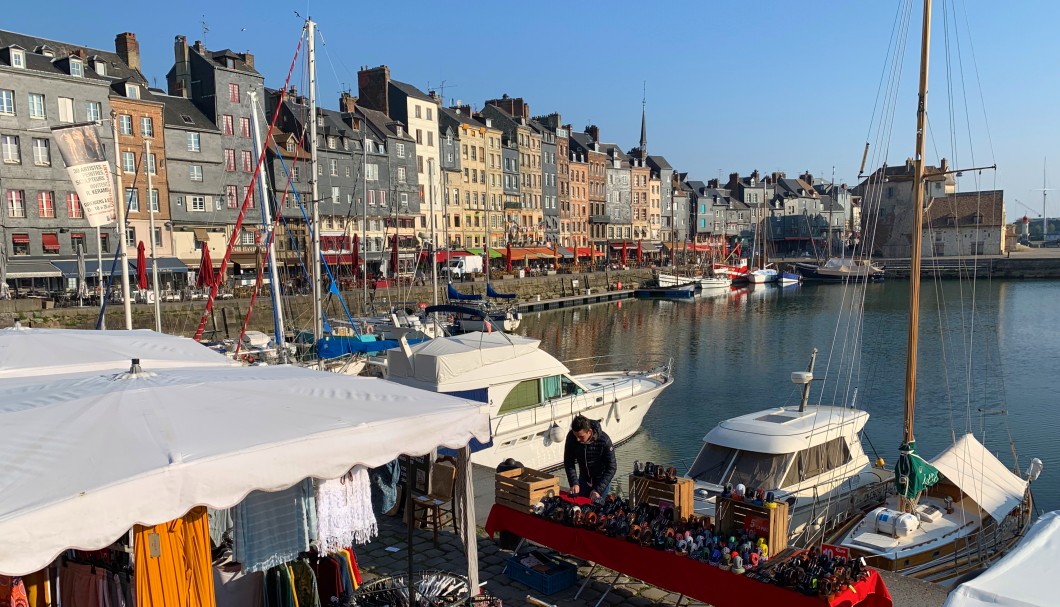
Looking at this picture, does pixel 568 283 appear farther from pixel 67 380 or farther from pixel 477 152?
pixel 67 380

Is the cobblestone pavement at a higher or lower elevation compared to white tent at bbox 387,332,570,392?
lower

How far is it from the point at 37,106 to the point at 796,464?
48.4 meters

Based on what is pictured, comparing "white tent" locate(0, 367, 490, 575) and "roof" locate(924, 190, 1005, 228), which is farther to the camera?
"roof" locate(924, 190, 1005, 228)

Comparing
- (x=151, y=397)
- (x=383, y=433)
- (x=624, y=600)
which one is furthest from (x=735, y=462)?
(x=151, y=397)

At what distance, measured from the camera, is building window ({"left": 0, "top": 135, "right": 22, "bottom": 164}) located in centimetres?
4375

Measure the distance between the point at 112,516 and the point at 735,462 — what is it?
39.6ft

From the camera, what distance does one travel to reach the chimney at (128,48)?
5357 cm

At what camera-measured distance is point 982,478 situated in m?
12.9

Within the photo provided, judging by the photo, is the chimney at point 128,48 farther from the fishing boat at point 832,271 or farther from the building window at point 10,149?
the fishing boat at point 832,271

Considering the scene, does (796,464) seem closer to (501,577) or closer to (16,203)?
(501,577)

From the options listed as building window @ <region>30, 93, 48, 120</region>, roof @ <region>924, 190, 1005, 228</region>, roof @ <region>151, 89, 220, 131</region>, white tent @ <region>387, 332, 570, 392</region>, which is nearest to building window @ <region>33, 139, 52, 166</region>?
building window @ <region>30, 93, 48, 120</region>

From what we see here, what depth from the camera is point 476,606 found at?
20.3ft

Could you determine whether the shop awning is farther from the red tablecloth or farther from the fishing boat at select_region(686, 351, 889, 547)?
the red tablecloth

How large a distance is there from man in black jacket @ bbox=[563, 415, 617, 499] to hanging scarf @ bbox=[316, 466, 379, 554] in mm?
2999
